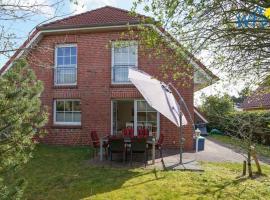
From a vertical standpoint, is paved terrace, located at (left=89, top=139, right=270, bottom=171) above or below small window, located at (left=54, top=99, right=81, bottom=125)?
below

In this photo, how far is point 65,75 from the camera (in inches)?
740

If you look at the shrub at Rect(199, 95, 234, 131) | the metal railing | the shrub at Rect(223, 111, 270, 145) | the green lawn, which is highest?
the metal railing

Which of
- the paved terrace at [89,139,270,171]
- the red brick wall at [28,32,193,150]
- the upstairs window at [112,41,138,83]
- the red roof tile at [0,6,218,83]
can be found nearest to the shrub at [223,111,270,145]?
the paved terrace at [89,139,270,171]

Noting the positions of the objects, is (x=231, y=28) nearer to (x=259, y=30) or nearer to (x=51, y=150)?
(x=259, y=30)

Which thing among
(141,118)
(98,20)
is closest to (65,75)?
(98,20)

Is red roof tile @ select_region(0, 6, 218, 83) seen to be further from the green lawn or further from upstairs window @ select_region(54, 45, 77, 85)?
the green lawn

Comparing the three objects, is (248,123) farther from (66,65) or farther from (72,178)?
(66,65)

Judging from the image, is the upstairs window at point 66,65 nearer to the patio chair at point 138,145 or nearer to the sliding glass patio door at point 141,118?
the sliding glass patio door at point 141,118

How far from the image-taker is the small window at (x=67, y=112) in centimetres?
1862

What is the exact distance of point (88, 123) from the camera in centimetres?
1822

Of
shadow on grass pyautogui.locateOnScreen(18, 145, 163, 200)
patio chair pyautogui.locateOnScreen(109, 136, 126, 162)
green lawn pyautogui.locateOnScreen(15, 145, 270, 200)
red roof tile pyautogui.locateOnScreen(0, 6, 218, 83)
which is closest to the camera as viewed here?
green lawn pyautogui.locateOnScreen(15, 145, 270, 200)

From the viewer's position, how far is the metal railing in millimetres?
18656

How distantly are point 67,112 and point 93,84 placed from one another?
224 cm

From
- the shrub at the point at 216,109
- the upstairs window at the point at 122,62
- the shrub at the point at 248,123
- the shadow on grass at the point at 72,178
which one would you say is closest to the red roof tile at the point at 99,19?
the upstairs window at the point at 122,62
